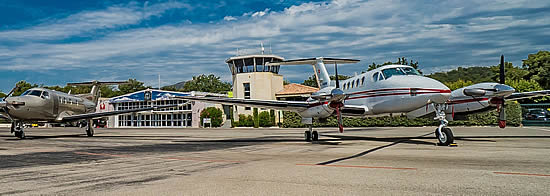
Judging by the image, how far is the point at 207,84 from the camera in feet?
392

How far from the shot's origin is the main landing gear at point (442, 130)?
14336 mm

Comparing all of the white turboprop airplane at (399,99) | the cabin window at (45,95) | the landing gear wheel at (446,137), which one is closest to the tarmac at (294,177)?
the landing gear wheel at (446,137)

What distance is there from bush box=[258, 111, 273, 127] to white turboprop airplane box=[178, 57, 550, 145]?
3338 centimetres

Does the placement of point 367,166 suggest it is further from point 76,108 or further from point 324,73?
point 76,108

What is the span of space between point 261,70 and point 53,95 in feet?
121

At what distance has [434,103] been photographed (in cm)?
1491

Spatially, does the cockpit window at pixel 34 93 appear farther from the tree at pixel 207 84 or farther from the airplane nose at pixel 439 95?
the tree at pixel 207 84

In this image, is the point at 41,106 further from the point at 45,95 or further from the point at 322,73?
the point at 322,73

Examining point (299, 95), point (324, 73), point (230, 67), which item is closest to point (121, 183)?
point (324, 73)

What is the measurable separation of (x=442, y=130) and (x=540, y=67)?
53280 millimetres

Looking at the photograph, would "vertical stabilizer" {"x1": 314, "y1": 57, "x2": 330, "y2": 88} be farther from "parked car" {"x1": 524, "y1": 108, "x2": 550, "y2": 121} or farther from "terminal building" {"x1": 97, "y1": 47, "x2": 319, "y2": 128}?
"terminal building" {"x1": 97, "y1": 47, "x2": 319, "y2": 128}

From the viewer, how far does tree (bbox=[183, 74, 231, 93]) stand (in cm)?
11850

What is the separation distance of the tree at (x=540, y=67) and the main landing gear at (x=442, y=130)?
51131 mm

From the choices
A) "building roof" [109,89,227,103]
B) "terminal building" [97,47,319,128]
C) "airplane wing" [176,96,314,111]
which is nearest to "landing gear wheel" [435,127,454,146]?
"airplane wing" [176,96,314,111]
